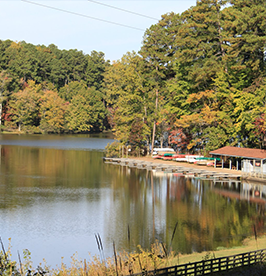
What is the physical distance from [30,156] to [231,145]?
94.9 ft

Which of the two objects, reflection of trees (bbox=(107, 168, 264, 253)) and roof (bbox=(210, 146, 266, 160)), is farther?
roof (bbox=(210, 146, 266, 160))

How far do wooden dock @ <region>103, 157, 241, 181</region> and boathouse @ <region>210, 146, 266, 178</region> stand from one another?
5.15 feet

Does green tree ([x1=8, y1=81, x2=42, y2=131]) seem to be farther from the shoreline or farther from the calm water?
the calm water

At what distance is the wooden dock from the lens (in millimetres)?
48178

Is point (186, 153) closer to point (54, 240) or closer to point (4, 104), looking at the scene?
point (54, 240)

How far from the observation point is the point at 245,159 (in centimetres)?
5025

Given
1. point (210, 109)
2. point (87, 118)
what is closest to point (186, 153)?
point (210, 109)

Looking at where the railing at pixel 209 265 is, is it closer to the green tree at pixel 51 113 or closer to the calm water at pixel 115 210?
the calm water at pixel 115 210

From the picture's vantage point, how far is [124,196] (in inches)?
1499

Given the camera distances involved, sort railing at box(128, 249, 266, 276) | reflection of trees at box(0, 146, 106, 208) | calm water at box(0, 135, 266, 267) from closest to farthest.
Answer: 1. railing at box(128, 249, 266, 276)
2. calm water at box(0, 135, 266, 267)
3. reflection of trees at box(0, 146, 106, 208)

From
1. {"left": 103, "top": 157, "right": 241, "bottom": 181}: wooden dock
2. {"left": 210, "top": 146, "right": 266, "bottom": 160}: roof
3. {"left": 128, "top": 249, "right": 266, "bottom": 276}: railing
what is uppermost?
{"left": 210, "top": 146, "right": 266, "bottom": 160}: roof

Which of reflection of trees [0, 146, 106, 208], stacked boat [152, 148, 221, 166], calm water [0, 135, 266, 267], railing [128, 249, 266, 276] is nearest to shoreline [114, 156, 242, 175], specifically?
stacked boat [152, 148, 221, 166]

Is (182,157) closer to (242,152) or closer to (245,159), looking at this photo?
(245,159)

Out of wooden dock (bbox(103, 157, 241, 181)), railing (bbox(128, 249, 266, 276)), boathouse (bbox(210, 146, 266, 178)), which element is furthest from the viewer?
wooden dock (bbox(103, 157, 241, 181))
